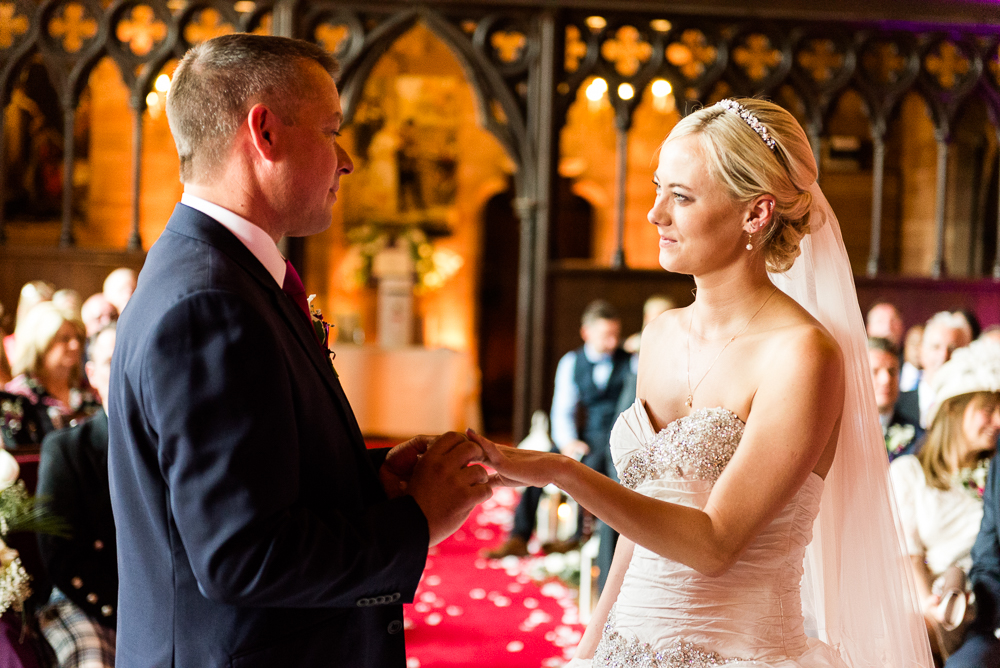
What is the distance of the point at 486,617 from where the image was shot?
4.99m

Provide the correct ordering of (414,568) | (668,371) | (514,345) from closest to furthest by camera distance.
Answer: (414,568)
(668,371)
(514,345)

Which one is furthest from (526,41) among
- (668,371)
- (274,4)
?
(668,371)

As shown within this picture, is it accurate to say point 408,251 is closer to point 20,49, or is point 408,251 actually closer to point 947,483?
point 20,49

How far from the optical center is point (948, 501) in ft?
12.4

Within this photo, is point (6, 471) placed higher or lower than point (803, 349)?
lower

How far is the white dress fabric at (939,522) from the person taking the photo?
3.70 m

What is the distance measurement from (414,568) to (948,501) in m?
3.11

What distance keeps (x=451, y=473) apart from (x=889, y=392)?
3.43 metres

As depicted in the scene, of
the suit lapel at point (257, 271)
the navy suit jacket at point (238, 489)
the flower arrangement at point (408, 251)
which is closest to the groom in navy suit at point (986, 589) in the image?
the navy suit jacket at point (238, 489)

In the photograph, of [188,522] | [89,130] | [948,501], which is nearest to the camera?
[188,522]

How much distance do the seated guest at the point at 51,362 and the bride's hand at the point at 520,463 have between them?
11.2 feet

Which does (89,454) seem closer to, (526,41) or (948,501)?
(948,501)

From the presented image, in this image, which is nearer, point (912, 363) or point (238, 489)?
point (238, 489)

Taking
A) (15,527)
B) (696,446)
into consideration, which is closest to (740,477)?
(696,446)
